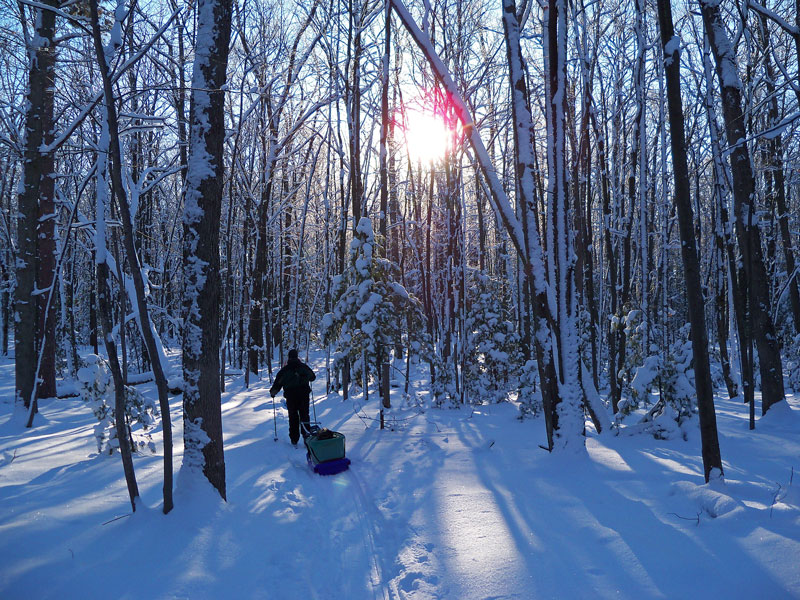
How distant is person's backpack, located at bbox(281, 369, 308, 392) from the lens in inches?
359

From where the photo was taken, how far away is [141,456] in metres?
7.52

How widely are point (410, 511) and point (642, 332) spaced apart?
8245 mm

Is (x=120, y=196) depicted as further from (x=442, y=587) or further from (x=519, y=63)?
(x=519, y=63)

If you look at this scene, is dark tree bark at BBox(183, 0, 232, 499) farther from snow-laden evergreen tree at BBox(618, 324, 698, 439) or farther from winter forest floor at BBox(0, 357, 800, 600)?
snow-laden evergreen tree at BBox(618, 324, 698, 439)

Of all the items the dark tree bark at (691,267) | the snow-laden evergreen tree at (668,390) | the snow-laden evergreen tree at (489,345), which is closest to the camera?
the dark tree bark at (691,267)

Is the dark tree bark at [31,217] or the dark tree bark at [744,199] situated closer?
the dark tree bark at [744,199]

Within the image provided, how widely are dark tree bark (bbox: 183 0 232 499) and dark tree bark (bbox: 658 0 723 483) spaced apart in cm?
502

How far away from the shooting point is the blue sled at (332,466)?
731 centimetres

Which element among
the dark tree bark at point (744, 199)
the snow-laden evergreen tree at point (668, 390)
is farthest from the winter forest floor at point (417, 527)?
the dark tree bark at point (744, 199)

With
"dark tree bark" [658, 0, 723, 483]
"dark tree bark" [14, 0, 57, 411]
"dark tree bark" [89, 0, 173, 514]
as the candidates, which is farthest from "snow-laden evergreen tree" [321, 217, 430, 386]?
"dark tree bark" [14, 0, 57, 411]

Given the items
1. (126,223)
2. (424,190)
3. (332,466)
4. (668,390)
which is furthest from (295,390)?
(424,190)

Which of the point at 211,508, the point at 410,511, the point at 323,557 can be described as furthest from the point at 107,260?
the point at 410,511

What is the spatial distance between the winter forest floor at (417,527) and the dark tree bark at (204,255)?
0.48 metres

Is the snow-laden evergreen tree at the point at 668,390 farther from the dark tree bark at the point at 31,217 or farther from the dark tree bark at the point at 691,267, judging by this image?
the dark tree bark at the point at 31,217
